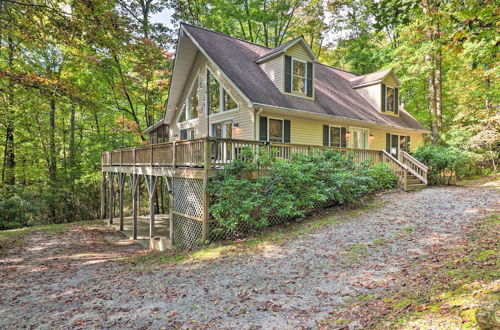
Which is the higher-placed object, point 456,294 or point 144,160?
point 144,160

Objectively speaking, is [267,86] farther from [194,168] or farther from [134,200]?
[134,200]

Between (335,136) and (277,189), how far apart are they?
25.4 feet

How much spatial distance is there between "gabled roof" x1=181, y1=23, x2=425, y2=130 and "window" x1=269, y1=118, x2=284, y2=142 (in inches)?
33.0

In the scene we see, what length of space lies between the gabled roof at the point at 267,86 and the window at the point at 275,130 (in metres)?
0.84

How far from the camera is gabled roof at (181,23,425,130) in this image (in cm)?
1192

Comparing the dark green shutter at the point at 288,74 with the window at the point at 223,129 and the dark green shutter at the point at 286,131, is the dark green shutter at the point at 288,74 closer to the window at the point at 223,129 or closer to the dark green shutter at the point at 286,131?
the dark green shutter at the point at 286,131

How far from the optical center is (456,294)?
10.9ft

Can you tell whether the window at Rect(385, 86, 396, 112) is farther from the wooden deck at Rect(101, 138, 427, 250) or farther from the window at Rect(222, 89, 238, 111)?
Answer: the window at Rect(222, 89, 238, 111)

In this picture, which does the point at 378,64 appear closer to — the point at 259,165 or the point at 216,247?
the point at 259,165

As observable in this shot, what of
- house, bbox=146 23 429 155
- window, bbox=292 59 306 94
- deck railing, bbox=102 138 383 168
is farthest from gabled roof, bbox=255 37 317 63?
deck railing, bbox=102 138 383 168

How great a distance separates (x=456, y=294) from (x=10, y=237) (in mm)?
15623

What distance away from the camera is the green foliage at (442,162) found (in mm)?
12625

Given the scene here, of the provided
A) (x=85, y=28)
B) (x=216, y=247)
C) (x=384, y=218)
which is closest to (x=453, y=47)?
(x=384, y=218)

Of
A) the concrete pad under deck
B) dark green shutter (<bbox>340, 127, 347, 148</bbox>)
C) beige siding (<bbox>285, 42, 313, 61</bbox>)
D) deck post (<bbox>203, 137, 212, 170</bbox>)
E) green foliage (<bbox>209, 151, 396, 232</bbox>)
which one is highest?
beige siding (<bbox>285, 42, 313, 61</bbox>)
